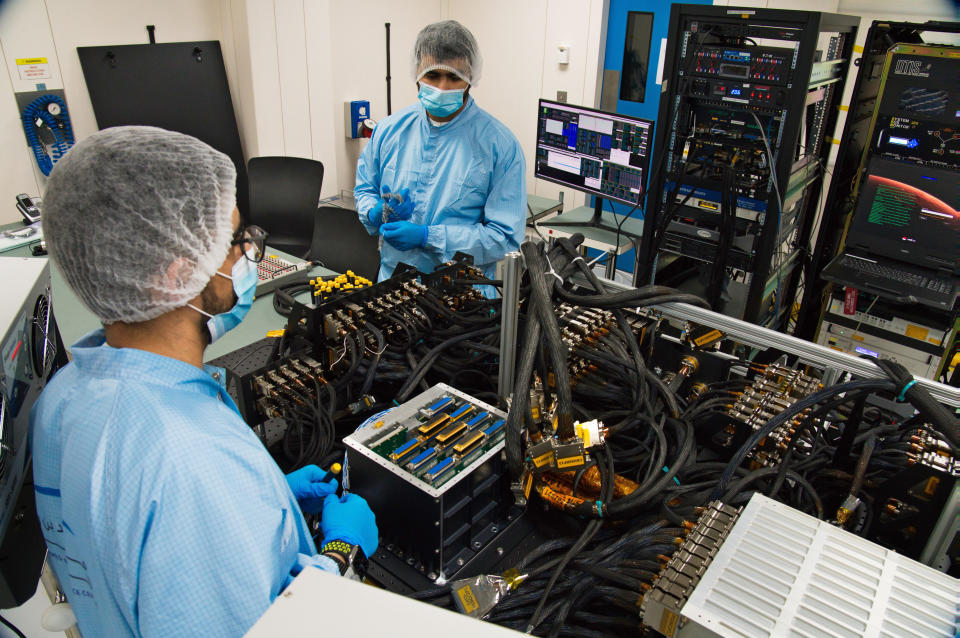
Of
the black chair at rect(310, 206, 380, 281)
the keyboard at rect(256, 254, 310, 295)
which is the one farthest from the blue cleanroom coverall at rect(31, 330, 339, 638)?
the black chair at rect(310, 206, 380, 281)

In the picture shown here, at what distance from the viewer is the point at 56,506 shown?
87cm

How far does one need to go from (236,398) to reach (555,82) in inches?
156

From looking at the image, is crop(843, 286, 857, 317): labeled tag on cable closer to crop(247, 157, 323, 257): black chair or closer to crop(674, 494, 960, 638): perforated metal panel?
crop(674, 494, 960, 638): perforated metal panel

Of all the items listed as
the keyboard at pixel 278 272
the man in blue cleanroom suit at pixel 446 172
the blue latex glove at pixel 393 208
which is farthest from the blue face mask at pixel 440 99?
the keyboard at pixel 278 272

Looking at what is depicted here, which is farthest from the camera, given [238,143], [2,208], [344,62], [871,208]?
[344,62]

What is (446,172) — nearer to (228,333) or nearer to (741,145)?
(228,333)

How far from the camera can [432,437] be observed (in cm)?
110

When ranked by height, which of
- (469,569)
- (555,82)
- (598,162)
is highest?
(555,82)

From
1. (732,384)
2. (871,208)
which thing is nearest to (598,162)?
(871,208)

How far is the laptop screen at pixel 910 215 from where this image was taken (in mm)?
2580

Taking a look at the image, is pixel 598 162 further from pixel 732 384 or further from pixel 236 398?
pixel 236 398

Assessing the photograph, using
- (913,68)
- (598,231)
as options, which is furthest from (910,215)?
(598,231)

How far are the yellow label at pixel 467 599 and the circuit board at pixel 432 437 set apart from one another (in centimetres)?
18

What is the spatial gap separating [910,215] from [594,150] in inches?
58.2
